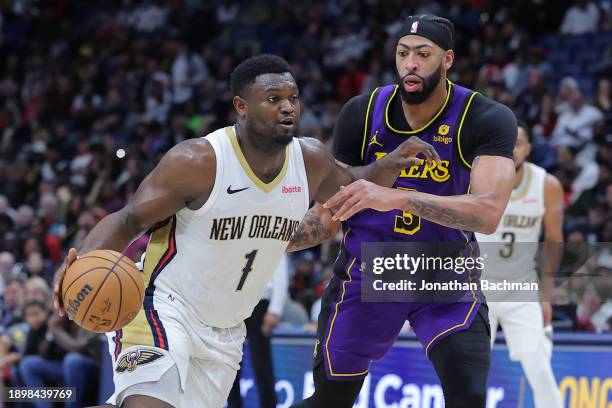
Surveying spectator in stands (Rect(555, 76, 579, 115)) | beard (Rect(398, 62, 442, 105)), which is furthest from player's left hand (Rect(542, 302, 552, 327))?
spectator in stands (Rect(555, 76, 579, 115))

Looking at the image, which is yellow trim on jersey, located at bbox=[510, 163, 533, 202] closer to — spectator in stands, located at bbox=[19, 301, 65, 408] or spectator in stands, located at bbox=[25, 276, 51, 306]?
spectator in stands, located at bbox=[19, 301, 65, 408]

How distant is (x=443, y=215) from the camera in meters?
5.03

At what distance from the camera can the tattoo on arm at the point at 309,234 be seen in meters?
5.65

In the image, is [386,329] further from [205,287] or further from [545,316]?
[545,316]

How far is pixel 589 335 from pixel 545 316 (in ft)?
1.28

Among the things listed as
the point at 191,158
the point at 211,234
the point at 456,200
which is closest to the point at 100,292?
the point at 211,234

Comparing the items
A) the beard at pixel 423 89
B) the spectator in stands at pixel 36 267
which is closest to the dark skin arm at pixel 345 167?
the beard at pixel 423 89

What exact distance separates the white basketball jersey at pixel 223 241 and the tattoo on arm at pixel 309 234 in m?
0.60

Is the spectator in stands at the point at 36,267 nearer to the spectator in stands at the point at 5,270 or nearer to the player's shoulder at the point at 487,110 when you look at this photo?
the spectator in stands at the point at 5,270

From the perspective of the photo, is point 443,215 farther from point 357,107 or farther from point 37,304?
point 37,304

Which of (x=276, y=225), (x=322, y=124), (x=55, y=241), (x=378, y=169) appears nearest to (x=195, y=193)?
(x=276, y=225)

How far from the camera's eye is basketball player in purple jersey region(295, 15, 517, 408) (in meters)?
5.16

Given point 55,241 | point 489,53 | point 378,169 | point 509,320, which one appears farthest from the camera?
point 489,53

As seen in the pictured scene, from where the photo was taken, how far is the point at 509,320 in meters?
7.55
